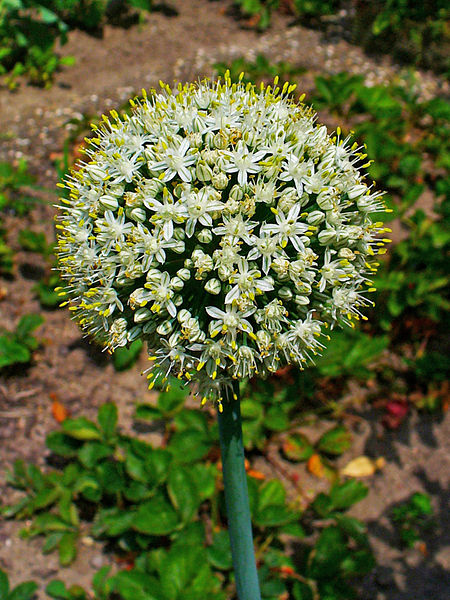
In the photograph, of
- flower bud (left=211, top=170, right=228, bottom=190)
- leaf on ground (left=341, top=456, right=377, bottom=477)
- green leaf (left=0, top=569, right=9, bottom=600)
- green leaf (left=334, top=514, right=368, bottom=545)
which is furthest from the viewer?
leaf on ground (left=341, top=456, right=377, bottom=477)

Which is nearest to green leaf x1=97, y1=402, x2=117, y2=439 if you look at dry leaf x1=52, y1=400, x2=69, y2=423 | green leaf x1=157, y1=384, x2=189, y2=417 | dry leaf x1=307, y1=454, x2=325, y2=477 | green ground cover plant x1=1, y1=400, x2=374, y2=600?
green ground cover plant x1=1, y1=400, x2=374, y2=600

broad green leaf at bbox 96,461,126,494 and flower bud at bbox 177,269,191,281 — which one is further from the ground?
flower bud at bbox 177,269,191,281

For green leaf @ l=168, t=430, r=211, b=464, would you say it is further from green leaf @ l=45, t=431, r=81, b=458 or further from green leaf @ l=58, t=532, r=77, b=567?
green leaf @ l=58, t=532, r=77, b=567

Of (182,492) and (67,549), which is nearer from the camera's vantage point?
(182,492)

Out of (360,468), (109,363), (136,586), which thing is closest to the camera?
(136,586)

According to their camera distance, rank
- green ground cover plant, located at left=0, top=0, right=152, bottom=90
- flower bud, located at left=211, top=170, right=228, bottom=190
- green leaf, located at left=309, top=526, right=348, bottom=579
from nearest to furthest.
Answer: flower bud, located at left=211, top=170, right=228, bottom=190 → green leaf, located at left=309, top=526, right=348, bottom=579 → green ground cover plant, located at left=0, top=0, right=152, bottom=90

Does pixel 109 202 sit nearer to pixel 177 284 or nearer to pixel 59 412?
pixel 177 284

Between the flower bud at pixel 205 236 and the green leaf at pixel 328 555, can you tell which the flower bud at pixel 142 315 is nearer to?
the flower bud at pixel 205 236

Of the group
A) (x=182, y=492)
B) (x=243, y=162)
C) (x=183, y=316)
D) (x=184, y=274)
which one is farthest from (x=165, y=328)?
(x=182, y=492)
